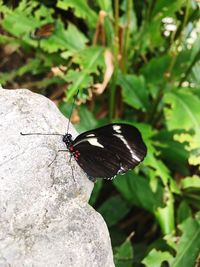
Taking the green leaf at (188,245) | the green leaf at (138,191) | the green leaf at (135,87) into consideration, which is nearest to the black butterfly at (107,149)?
the green leaf at (188,245)

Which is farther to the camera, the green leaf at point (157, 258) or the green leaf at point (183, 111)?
the green leaf at point (183, 111)

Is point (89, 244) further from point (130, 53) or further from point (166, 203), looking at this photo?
point (130, 53)

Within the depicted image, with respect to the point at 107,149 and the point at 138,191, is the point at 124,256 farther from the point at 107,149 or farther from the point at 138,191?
the point at 107,149

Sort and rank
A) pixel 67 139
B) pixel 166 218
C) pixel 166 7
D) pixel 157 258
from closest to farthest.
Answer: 1. pixel 67 139
2. pixel 157 258
3. pixel 166 218
4. pixel 166 7

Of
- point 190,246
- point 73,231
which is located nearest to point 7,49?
point 190,246

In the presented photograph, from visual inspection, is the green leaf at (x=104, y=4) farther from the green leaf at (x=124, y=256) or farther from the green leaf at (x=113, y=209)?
the green leaf at (x=124, y=256)

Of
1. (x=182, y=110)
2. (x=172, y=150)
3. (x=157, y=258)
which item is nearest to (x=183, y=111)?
(x=182, y=110)
